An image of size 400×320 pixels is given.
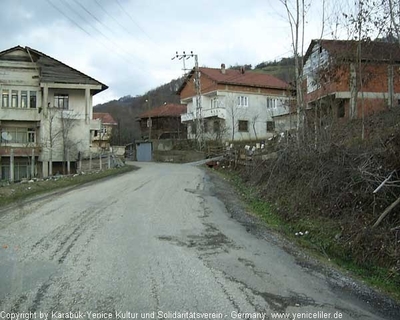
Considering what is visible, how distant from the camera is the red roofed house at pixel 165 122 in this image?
2633 inches

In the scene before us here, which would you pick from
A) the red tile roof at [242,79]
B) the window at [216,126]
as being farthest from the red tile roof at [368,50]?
the red tile roof at [242,79]

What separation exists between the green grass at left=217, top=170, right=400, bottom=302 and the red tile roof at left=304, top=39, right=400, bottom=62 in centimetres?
903

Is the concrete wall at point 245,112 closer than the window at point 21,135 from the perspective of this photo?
No

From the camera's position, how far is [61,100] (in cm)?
3994

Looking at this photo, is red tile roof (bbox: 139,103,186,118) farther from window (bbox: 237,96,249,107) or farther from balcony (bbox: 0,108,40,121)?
balcony (bbox: 0,108,40,121)

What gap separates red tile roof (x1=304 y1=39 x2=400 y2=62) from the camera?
18312 millimetres

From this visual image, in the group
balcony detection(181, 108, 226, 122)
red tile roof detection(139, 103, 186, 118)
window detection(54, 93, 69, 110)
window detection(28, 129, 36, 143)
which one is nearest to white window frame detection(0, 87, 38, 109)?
window detection(54, 93, 69, 110)

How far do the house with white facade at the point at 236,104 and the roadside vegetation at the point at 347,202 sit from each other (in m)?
37.2

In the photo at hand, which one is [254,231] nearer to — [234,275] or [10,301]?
[234,275]

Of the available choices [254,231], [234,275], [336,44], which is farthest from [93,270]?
[336,44]

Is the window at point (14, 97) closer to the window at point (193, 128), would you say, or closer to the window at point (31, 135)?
the window at point (31, 135)

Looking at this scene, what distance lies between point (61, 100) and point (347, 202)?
3484 cm

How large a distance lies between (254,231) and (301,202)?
5.86 ft

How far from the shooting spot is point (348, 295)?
6.18 metres
